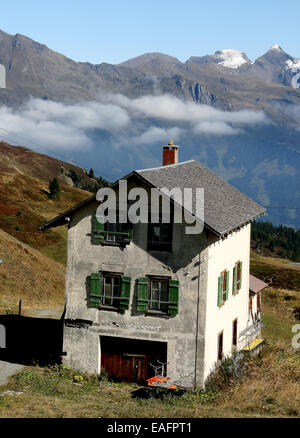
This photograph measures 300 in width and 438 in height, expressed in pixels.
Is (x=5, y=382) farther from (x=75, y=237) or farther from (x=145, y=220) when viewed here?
(x=145, y=220)

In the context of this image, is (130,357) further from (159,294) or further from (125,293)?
(159,294)

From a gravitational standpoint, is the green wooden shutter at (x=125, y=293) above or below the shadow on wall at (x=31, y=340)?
above

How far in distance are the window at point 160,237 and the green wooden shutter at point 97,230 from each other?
2470 millimetres

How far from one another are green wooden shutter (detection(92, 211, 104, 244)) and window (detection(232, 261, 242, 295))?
8750mm

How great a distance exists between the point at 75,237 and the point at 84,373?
6.87 m

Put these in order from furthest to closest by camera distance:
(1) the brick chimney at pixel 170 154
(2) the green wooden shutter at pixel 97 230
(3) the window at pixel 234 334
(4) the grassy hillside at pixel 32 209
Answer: (4) the grassy hillside at pixel 32 209
(1) the brick chimney at pixel 170 154
(3) the window at pixel 234 334
(2) the green wooden shutter at pixel 97 230

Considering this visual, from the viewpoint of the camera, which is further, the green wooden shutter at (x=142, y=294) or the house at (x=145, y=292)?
the green wooden shutter at (x=142, y=294)

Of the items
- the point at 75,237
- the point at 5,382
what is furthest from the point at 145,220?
the point at 5,382

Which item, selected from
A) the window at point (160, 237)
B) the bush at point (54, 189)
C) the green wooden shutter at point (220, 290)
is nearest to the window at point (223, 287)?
the green wooden shutter at point (220, 290)

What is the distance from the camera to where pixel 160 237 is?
89.4 feet

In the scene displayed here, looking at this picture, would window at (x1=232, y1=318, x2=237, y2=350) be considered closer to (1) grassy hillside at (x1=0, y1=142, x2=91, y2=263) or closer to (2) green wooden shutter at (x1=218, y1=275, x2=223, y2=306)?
(2) green wooden shutter at (x1=218, y1=275, x2=223, y2=306)

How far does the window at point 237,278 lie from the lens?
3225 cm

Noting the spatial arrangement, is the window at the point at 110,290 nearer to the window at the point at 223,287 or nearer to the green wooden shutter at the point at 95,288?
the green wooden shutter at the point at 95,288

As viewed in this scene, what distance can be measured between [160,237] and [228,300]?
21.1 feet
